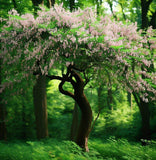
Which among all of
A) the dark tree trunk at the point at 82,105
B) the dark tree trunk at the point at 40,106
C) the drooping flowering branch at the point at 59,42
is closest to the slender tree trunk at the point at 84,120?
the dark tree trunk at the point at 82,105

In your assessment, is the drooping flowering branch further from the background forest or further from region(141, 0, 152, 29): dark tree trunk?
region(141, 0, 152, 29): dark tree trunk

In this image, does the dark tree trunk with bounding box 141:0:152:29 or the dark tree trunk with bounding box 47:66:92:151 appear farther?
the dark tree trunk with bounding box 141:0:152:29

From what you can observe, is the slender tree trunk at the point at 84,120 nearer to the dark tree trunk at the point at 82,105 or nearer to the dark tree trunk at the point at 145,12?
the dark tree trunk at the point at 82,105

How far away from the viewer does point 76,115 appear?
14727mm

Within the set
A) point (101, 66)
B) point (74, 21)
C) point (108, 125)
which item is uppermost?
point (74, 21)

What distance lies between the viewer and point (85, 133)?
25.0ft

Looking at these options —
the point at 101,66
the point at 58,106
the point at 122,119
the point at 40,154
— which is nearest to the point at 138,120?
the point at 122,119

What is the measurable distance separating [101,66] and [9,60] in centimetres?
289

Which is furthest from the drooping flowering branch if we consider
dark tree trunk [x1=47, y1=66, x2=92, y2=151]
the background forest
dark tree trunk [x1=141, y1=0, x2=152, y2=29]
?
dark tree trunk [x1=141, y1=0, x2=152, y2=29]

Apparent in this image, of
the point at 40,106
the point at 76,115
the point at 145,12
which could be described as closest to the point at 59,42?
the point at 40,106

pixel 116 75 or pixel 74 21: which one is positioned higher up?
pixel 74 21

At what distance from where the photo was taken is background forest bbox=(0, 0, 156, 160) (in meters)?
7.06

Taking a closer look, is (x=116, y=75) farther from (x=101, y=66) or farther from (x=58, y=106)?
(x=58, y=106)

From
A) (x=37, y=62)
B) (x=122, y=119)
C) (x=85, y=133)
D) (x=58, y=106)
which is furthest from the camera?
(x=58, y=106)
